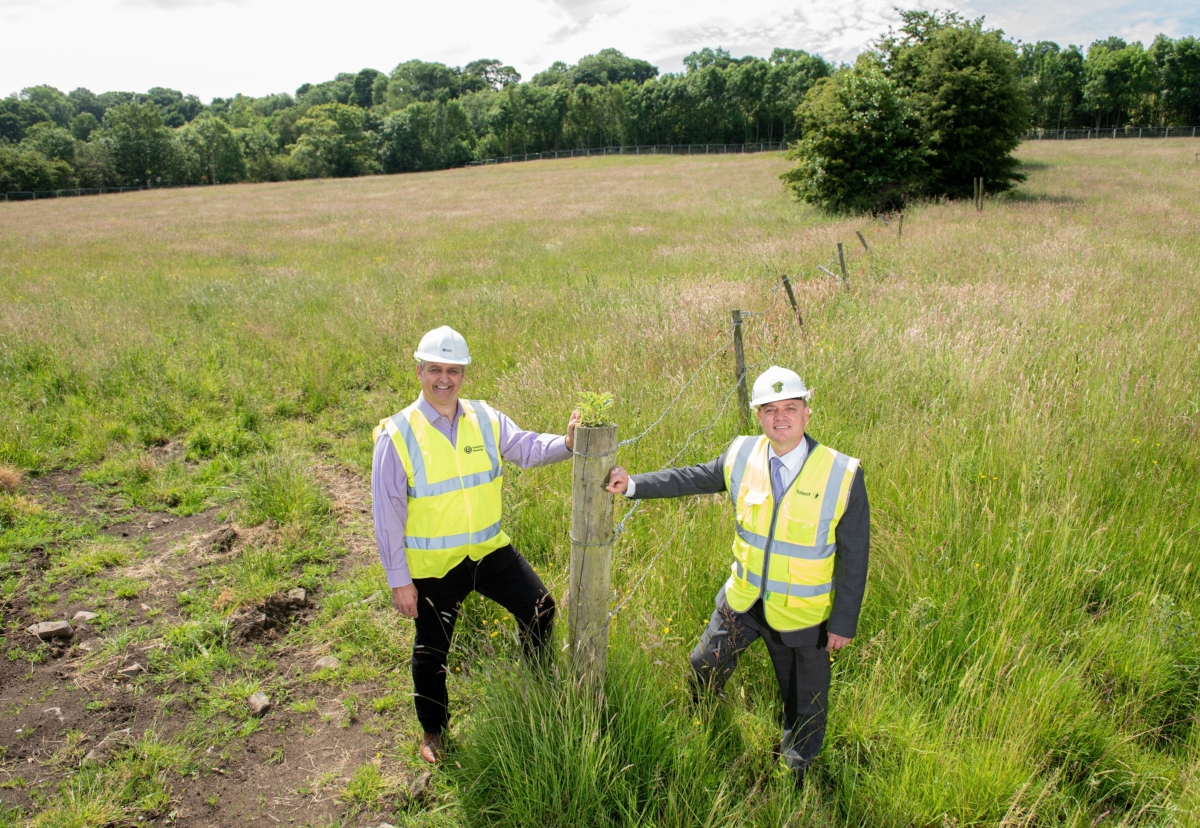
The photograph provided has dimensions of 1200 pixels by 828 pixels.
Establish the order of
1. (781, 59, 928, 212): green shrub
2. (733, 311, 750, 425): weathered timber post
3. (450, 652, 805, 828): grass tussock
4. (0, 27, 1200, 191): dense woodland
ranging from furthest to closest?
(0, 27, 1200, 191): dense woodland < (781, 59, 928, 212): green shrub < (733, 311, 750, 425): weathered timber post < (450, 652, 805, 828): grass tussock

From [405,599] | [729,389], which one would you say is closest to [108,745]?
[405,599]

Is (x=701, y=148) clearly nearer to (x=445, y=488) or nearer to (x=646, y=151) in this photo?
(x=646, y=151)

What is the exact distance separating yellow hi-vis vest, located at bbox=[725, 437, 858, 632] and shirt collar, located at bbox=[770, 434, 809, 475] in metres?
0.03

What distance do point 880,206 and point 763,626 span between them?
20.3 meters

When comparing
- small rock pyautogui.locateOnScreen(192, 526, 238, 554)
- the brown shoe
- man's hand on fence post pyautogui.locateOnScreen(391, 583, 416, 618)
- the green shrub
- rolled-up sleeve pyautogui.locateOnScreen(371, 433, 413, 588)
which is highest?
the green shrub

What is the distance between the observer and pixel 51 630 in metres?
3.98

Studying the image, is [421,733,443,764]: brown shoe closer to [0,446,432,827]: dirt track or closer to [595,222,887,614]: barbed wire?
[0,446,432,827]: dirt track

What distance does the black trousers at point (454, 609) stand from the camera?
299cm

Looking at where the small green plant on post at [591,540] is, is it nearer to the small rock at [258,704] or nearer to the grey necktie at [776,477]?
the grey necktie at [776,477]

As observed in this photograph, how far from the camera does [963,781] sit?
2.38 m

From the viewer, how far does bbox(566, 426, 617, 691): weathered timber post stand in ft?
8.00

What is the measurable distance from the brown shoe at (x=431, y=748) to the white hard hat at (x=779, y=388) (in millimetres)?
2125

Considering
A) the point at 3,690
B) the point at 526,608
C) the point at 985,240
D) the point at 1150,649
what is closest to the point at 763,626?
the point at 526,608

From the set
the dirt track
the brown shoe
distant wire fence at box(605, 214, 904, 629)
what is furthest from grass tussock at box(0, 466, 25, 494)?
distant wire fence at box(605, 214, 904, 629)
